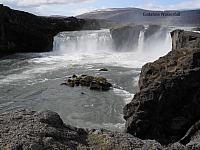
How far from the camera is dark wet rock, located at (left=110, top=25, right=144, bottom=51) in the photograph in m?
57.9

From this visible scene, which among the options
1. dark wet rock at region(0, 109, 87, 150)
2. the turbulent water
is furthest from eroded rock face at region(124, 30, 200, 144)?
dark wet rock at region(0, 109, 87, 150)

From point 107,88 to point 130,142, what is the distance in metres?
22.7

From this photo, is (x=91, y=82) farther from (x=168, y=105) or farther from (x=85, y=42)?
(x=85, y=42)

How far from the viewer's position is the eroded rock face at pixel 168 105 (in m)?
15.9

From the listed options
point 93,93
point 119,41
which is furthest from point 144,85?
point 119,41

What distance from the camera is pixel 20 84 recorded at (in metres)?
32.6

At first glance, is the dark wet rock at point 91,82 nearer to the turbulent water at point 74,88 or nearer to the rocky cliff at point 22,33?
the turbulent water at point 74,88

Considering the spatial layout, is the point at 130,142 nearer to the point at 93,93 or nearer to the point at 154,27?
the point at 93,93

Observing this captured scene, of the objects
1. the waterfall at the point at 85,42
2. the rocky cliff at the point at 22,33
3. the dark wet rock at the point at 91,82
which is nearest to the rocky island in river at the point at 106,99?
the dark wet rock at the point at 91,82

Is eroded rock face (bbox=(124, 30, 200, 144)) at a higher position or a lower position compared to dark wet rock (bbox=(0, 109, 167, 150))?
lower

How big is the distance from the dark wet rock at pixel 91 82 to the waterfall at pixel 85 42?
28.5 metres

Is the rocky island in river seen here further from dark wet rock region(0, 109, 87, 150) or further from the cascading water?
the cascading water

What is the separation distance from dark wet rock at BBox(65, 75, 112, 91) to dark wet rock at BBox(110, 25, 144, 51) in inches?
1046

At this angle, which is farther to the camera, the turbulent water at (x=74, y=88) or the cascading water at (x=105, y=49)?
the cascading water at (x=105, y=49)
